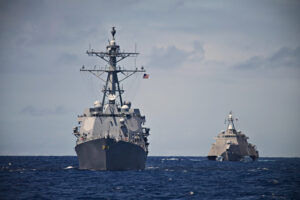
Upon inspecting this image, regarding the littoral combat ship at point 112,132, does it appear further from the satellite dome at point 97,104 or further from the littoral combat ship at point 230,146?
the littoral combat ship at point 230,146

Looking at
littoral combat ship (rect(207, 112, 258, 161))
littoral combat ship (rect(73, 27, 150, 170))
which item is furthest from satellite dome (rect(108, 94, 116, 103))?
littoral combat ship (rect(207, 112, 258, 161))

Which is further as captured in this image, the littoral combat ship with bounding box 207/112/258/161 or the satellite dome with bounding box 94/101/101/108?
the littoral combat ship with bounding box 207/112/258/161

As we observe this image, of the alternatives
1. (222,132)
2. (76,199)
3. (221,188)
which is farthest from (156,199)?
(222,132)

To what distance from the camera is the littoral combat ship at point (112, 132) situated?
56.5 meters

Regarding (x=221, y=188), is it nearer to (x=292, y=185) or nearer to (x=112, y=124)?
(x=292, y=185)

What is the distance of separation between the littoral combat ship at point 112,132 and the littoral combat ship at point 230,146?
5993cm

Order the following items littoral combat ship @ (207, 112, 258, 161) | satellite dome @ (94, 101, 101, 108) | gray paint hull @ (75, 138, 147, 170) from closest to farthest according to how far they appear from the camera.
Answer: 1. gray paint hull @ (75, 138, 147, 170)
2. satellite dome @ (94, 101, 101, 108)
3. littoral combat ship @ (207, 112, 258, 161)

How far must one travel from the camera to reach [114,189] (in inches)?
1666

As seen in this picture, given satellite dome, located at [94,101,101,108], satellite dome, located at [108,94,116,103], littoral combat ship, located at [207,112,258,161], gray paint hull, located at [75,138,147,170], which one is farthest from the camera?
littoral combat ship, located at [207,112,258,161]

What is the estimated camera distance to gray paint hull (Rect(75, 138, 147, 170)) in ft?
183

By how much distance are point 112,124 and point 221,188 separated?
64.7 ft

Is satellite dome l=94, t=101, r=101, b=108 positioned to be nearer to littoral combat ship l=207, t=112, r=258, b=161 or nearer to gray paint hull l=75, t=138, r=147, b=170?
gray paint hull l=75, t=138, r=147, b=170

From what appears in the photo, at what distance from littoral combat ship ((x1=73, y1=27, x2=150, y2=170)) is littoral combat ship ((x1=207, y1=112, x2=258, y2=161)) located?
197 ft

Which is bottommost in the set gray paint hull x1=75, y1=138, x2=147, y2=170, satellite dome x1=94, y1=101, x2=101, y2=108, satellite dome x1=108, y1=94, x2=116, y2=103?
gray paint hull x1=75, y1=138, x2=147, y2=170
